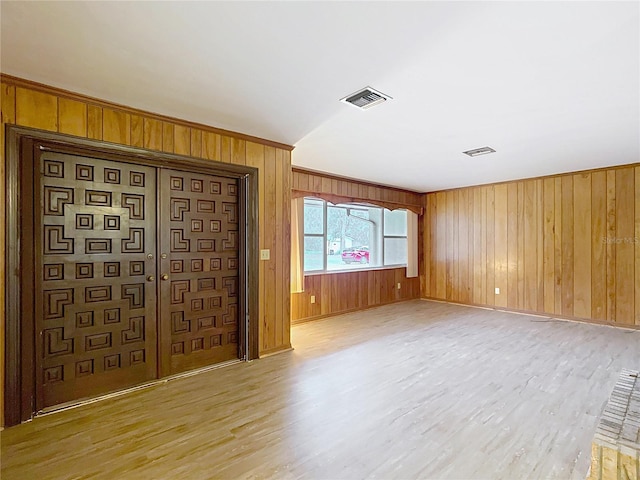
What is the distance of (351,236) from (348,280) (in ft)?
2.87

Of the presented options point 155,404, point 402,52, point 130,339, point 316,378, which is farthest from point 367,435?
point 402,52

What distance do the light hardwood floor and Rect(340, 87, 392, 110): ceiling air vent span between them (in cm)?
239

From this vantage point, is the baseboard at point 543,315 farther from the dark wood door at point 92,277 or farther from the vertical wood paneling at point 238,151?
the dark wood door at point 92,277

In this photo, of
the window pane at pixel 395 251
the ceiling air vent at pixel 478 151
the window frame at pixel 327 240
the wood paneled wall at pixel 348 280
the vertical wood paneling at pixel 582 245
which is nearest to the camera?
the ceiling air vent at pixel 478 151

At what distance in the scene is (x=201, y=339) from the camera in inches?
126

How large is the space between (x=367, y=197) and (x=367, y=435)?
459 centimetres

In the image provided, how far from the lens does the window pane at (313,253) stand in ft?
18.0

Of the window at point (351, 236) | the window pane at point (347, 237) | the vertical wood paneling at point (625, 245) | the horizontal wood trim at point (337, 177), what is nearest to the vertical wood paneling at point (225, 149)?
the horizontal wood trim at point (337, 177)

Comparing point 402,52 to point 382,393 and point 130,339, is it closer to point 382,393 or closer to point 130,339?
point 382,393

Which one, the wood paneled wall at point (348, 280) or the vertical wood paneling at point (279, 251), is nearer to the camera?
the vertical wood paneling at point (279, 251)

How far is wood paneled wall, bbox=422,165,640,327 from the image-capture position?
4801 mm

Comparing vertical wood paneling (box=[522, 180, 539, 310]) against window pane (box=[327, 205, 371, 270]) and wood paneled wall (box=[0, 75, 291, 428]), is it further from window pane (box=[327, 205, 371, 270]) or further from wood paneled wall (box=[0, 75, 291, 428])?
wood paneled wall (box=[0, 75, 291, 428])

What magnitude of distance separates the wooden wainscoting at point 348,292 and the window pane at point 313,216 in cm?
79

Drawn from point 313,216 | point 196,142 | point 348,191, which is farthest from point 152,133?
point 348,191
